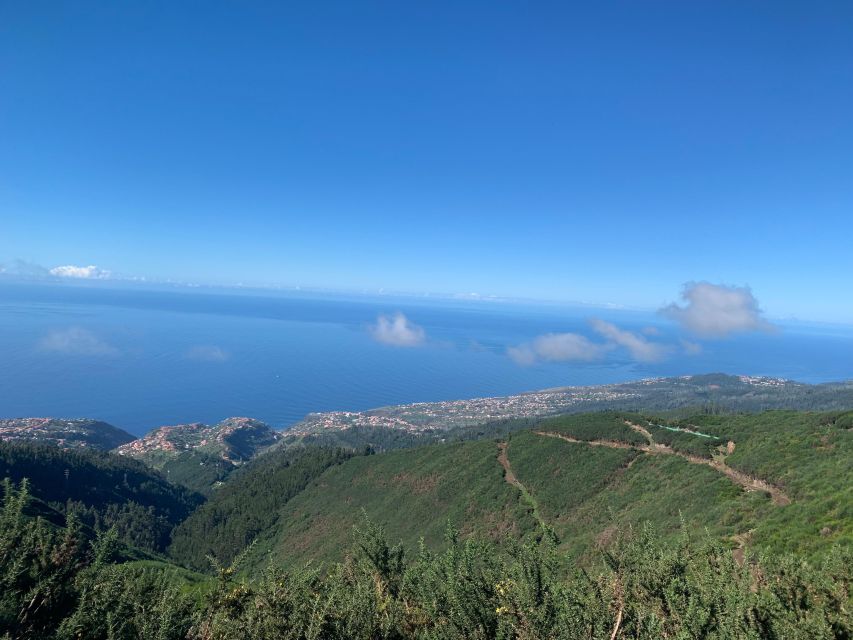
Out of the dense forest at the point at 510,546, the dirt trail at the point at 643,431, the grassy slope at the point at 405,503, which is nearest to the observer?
the dense forest at the point at 510,546

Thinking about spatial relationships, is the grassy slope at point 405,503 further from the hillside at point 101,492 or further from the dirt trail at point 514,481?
the hillside at point 101,492

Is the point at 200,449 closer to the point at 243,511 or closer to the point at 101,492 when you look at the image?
the point at 101,492

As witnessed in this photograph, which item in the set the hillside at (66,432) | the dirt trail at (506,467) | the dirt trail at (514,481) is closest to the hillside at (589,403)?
the hillside at (66,432)

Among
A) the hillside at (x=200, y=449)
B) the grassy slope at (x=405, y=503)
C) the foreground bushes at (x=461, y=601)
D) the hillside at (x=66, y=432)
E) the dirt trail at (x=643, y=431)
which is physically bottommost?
the hillside at (x=200, y=449)

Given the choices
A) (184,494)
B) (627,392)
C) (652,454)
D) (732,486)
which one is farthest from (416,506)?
(627,392)

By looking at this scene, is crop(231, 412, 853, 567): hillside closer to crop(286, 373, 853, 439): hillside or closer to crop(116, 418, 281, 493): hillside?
crop(116, 418, 281, 493): hillside

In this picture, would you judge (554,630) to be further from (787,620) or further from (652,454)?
(652,454)
